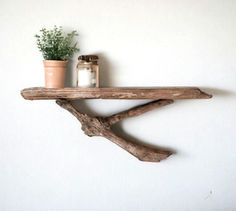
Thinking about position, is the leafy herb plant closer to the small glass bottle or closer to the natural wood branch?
the small glass bottle

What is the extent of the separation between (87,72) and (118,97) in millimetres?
142

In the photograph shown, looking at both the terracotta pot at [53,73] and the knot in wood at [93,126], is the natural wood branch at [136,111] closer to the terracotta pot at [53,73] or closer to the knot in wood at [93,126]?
the knot in wood at [93,126]

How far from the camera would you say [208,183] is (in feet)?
3.84

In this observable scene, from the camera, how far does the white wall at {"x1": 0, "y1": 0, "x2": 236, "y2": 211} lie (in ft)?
3.53

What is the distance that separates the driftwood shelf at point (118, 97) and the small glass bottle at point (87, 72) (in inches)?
1.8

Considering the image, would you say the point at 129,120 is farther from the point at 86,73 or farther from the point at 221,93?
the point at 221,93

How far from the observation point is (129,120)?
1.12 m

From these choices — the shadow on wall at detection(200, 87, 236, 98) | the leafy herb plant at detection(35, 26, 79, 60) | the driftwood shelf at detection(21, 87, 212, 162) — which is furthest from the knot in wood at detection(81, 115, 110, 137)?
the shadow on wall at detection(200, 87, 236, 98)

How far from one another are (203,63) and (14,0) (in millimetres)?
787

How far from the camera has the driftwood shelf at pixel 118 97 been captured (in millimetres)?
945

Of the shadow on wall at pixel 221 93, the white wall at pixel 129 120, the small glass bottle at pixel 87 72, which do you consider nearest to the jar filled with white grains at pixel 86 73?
the small glass bottle at pixel 87 72

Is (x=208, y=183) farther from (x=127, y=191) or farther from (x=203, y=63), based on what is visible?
(x=203, y=63)

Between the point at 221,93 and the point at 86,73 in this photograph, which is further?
the point at 221,93

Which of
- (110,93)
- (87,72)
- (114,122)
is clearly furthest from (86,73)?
(114,122)
